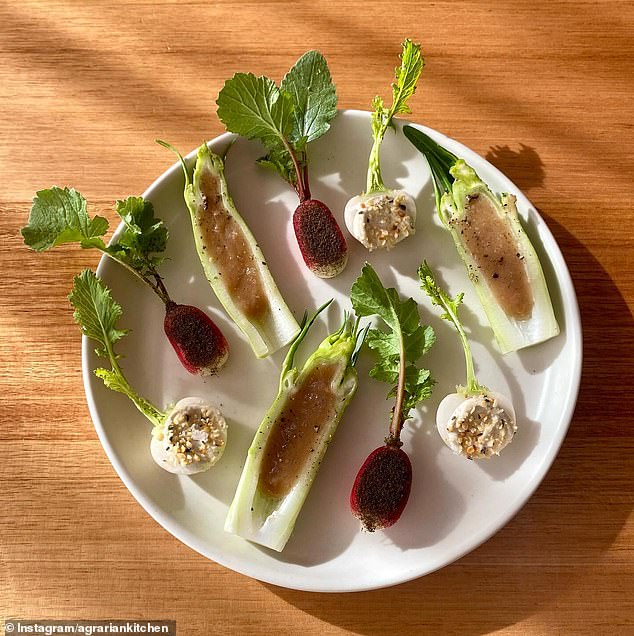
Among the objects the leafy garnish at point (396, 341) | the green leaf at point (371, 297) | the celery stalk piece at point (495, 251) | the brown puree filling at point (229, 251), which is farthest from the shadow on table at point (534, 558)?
the brown puree filling at point (229, 251)

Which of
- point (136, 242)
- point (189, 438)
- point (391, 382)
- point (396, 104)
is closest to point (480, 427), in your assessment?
point (391, 382)

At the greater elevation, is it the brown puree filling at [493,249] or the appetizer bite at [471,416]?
the brown puree filling at [493,249]

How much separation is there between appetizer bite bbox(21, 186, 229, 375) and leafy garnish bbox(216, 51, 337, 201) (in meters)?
0.27

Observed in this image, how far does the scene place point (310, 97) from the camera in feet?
4.94

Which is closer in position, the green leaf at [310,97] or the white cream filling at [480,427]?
the white cream filling at [480,427]

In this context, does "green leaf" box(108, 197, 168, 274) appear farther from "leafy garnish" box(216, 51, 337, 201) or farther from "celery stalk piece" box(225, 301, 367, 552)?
"celery stalk piece" box(225, 301, 367, 552)

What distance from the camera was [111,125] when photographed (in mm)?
1650

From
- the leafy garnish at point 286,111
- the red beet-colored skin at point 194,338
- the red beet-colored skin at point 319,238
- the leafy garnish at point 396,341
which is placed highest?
the leafy garnish at point 286,111

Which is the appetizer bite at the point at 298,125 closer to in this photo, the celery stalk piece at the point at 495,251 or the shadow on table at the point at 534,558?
the celery stalk piece at the point at 495,251

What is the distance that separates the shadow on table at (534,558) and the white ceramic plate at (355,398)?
12 centimetres

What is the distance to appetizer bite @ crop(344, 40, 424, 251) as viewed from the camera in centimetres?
146

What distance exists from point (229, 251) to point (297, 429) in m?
0.40

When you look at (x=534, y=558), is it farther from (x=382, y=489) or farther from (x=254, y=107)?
(x=254, y=107)

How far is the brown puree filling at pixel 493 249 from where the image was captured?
1.48 m
